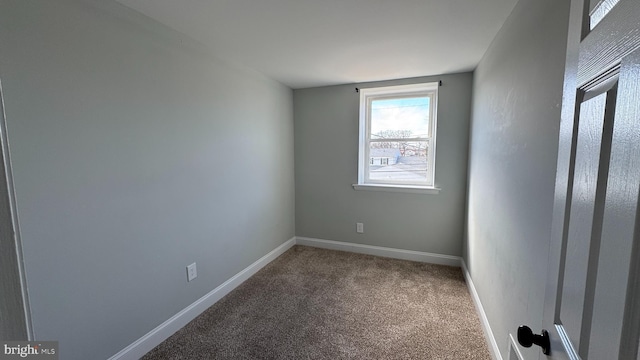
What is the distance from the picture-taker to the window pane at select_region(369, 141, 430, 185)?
10.4 feet

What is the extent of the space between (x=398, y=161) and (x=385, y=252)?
1.14 m

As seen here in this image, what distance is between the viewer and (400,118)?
10.6ft

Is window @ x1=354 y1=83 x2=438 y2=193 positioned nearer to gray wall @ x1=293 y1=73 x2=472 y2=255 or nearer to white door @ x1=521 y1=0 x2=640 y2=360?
gray wall @ x1=293 y1=73 x2=472 y2=255

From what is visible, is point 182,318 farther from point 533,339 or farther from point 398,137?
point 398,137

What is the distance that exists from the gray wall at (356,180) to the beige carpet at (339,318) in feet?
1.48

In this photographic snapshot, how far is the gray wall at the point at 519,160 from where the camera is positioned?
1.08 metres

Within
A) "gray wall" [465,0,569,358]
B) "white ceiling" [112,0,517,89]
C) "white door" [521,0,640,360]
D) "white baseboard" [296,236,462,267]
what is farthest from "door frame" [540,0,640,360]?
"white baseboard" [296,236,462,267]

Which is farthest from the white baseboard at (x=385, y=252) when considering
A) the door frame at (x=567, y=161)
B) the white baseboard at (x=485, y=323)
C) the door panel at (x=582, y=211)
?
the door panel at (x=582, y=211)

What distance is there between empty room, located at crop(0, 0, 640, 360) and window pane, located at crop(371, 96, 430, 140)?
0.02 metres

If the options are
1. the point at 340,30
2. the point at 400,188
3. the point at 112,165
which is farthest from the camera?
the point at 400,188

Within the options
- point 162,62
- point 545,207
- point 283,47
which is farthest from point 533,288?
point 162,62

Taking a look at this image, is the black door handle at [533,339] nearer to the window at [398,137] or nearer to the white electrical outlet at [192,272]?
the white electrical outlet at [192,272]

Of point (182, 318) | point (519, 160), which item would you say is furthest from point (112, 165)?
point (519, 160)

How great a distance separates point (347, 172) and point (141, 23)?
2.42m
